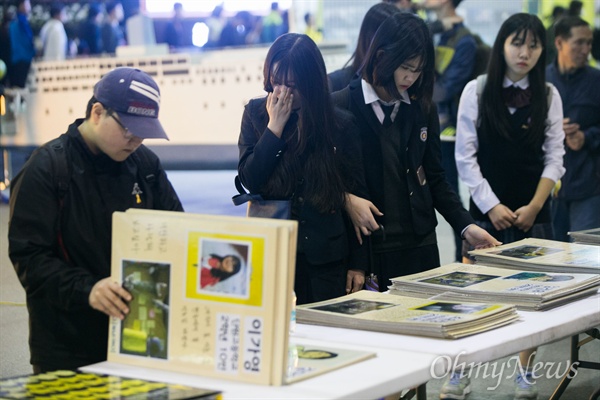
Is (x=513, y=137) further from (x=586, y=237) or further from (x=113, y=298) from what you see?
(x=113, y=298)

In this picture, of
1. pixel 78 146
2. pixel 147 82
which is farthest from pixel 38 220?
pixel 147 82

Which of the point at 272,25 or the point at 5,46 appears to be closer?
the point at 5,46

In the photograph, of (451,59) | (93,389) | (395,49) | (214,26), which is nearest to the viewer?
(93,389)

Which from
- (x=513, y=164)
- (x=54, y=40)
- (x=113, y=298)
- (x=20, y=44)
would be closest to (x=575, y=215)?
(x=513, y=164)

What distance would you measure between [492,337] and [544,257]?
93 cm

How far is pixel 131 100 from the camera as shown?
2.44 metres

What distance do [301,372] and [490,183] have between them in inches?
94.2

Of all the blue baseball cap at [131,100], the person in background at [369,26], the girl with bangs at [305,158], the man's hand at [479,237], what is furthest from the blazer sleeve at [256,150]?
the person in background at [369,26]

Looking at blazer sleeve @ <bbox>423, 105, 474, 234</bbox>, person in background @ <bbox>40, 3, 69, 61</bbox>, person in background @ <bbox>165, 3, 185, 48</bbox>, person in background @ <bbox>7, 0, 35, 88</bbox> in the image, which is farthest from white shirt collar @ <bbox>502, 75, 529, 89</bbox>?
person in background @ <bbox>165, 3, 185, 48</bbox>

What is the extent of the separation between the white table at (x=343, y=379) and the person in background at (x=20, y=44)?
12490mm

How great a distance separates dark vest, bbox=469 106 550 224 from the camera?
410 centimetres

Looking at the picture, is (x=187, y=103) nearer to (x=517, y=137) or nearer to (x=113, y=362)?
(x=517, y=137)

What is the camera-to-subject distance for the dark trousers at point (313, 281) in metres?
3.16

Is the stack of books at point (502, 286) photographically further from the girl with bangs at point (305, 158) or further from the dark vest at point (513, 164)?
the dark vest at point (513, 164)
